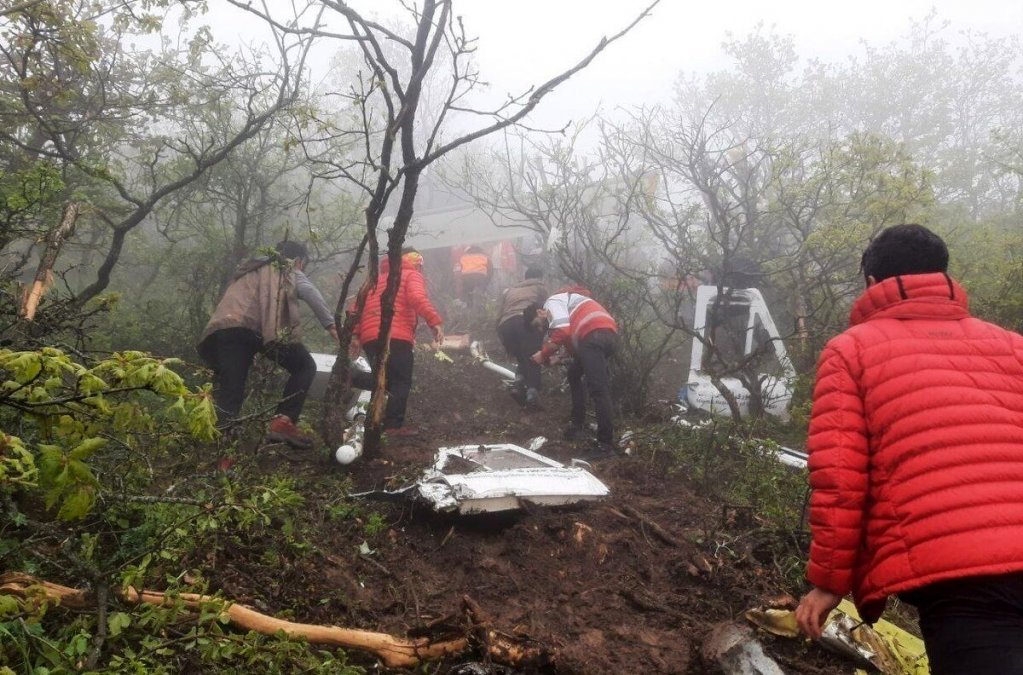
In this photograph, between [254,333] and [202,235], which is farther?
[202,235]

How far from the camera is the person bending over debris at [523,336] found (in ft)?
20.8

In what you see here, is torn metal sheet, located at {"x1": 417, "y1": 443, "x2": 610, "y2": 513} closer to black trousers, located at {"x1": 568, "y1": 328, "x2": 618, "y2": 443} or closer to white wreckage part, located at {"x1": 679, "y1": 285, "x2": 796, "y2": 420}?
black trousers, located at {"x1": 568, "y1": 328, "x2": 618, "y2": 443}

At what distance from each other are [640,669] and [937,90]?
853 inches

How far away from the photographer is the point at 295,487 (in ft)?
11.2

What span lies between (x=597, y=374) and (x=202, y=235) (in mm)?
4727

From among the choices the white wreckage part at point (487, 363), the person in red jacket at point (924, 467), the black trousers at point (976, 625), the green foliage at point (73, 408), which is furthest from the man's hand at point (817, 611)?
the white wreckage part at point (487, 363)

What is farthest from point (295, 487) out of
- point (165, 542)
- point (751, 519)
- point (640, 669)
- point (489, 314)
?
point (489, 314)

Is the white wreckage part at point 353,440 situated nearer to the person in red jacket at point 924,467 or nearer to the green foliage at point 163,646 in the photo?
the green foliage at point 163,646

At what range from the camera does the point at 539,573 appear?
2961mm

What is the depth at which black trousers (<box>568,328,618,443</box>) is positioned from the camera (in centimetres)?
490

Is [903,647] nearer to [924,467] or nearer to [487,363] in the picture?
[924,467]

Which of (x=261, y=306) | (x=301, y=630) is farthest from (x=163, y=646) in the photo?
(x=261, y=306)

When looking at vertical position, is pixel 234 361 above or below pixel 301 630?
above

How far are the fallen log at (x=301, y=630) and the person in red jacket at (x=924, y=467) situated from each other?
1.20 m
